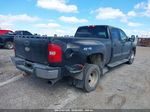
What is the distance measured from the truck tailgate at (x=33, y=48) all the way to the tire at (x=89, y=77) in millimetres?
1084

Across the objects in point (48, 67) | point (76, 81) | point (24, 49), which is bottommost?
point (76, 81)

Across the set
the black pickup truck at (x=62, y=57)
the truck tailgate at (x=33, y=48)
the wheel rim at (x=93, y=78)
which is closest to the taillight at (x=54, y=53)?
the black pickup truck at (x=62, y=57)

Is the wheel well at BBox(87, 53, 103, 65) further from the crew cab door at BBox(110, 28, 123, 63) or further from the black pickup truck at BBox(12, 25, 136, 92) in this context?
the crew cab door at BBox(110, 28, 123, 63)

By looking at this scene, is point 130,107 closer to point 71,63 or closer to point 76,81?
point 76,81

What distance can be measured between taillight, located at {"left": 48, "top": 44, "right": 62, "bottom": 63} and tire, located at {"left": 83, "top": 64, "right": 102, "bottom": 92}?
90 centimetres

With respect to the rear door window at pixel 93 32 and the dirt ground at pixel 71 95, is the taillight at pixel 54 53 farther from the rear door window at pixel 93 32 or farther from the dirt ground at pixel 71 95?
the rear door window at pixel 93 32

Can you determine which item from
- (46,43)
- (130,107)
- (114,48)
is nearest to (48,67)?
(46,43)

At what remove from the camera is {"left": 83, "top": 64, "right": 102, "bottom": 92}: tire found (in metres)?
3.10

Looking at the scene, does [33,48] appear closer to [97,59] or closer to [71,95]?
[71,95]

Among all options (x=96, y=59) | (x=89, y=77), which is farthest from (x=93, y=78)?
(x=96, y=59)

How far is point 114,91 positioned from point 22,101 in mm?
→ 2420

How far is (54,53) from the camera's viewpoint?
2494 mm

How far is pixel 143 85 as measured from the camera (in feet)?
12.7

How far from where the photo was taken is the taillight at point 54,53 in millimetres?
2467
